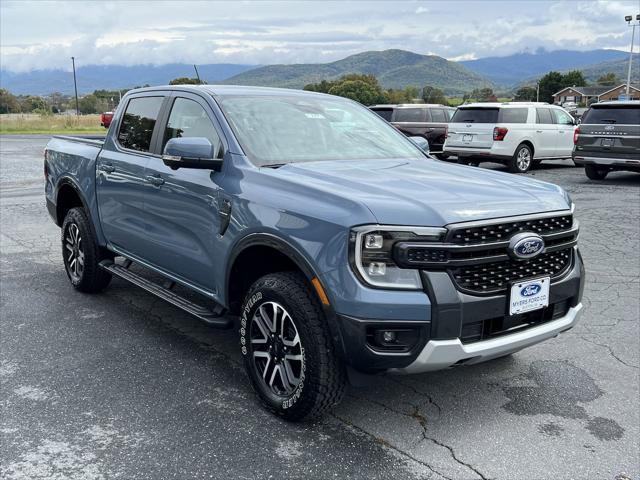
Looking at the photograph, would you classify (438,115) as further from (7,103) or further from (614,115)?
(7,103)

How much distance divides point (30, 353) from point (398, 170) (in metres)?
2.84

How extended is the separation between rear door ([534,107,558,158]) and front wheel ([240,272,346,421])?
585 inches

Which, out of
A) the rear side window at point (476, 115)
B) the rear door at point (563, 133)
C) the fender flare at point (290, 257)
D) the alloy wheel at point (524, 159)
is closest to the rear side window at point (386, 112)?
the rear side window at point (476, 115)

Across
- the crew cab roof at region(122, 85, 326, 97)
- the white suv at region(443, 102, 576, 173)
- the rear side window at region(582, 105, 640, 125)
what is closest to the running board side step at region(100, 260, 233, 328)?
the crew cab roof at region(122, 85, 326, 97)

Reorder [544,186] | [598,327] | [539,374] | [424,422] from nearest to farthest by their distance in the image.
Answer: [424,422]
[544,186]
[539,374]
[598,327]

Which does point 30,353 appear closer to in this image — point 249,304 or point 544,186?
point 249,304

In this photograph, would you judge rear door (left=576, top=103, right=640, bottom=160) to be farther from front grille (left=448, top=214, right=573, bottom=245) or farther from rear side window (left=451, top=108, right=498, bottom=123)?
front grille (left=448, top=214, right=573, bottom=245)

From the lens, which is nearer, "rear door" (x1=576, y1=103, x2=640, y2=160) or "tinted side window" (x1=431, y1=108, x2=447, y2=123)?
"rear door" (x1=576, y1=103, x2=640, y2=160)

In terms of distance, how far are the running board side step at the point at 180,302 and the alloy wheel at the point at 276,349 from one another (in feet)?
1.27

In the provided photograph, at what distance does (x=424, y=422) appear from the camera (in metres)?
3.52

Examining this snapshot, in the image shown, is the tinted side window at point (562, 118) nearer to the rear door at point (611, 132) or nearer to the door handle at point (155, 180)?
the rear door at point (611, 132)

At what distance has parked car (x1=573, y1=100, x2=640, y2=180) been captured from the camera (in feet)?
43.4

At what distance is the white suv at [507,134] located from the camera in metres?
16.1

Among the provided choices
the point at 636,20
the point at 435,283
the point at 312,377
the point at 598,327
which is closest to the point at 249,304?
the point at 312,377
